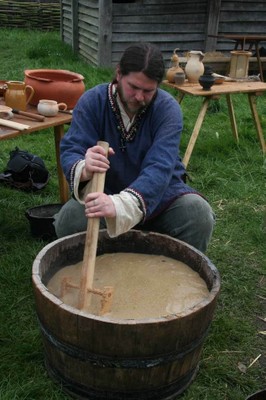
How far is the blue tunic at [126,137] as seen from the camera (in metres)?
2.41

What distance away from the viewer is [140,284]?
225cm

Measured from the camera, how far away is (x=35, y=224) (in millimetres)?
3385

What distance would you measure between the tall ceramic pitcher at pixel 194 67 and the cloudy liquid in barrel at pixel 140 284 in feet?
10.3

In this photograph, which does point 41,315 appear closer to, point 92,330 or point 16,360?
point 92,330

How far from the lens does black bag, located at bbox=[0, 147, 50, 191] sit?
4.16m

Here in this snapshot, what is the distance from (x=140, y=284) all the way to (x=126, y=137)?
0.76m

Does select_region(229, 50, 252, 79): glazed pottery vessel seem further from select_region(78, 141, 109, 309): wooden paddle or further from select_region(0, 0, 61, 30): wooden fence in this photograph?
select_region(0, 0, 61, 30): wooden fence

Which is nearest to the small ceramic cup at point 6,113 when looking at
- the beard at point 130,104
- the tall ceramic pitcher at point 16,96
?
the tall ceramic pitcher at point 16,96

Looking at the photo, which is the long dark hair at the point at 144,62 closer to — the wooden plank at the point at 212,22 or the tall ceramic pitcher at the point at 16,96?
the tall ceramic pitcher at the point at 16,96

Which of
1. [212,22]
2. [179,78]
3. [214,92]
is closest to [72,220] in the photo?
[214,92]

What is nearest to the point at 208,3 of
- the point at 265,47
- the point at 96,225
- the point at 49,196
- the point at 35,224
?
the point at 265,47

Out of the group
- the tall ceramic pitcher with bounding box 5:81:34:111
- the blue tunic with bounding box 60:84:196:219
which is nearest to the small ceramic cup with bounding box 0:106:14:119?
the tall ceramic pitcher with bounding box 5:81:34:111

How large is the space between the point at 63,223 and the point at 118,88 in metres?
0.76

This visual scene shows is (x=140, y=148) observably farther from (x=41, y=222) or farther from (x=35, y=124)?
(x=41, y=222)
